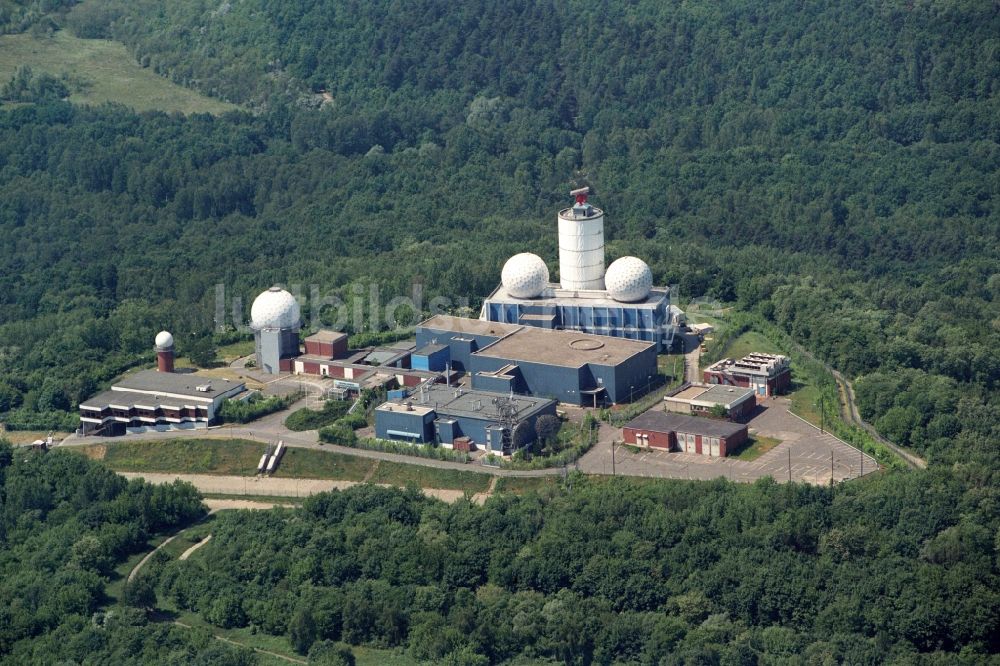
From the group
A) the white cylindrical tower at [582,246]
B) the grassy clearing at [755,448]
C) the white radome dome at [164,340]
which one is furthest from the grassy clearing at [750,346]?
the white radome dome at [164,340]

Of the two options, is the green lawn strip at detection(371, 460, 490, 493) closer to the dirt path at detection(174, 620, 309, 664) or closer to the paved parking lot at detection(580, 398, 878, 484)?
the paved parking lot at detection(580, 398, 878, 484)

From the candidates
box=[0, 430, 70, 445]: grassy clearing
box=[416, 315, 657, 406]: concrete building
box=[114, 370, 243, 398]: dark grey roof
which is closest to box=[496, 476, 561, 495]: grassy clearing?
box=[416, 315, 657, 406]: concrete building

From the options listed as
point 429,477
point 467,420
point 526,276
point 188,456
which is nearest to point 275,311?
point 188,456

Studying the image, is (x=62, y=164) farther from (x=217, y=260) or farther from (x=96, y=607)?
(x=96, y=607)

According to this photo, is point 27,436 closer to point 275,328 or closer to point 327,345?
point 275,328

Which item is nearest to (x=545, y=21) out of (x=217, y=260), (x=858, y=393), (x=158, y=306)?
(x=217, y=260)
